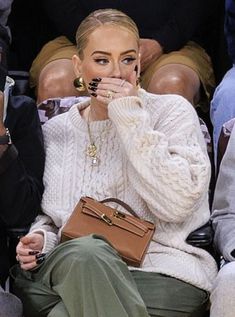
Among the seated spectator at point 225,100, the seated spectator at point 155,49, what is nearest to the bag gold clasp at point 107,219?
the seated spectator at point 225,100

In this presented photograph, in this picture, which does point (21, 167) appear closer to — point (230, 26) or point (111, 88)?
point (111, 88)

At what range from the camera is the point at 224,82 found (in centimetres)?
352

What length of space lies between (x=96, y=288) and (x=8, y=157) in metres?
0.53

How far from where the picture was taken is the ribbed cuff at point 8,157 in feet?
8.86

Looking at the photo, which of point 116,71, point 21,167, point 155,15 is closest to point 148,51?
point 155,15

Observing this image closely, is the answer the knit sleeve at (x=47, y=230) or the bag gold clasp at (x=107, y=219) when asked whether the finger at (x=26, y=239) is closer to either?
the knit sleeve at (x=47, y=230)

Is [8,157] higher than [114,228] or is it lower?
higher

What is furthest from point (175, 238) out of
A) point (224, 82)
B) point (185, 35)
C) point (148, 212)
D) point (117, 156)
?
point (185, 35)

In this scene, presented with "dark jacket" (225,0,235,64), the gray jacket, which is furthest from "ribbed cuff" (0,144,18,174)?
"dark jacket" (225,0,235,64)

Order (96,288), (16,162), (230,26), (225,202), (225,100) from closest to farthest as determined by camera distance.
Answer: (96,288)
(16,162)
(225,202)
(225,100)
(230,26)

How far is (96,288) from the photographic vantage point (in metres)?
2.37

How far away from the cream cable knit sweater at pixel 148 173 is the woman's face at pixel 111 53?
0.11 meters

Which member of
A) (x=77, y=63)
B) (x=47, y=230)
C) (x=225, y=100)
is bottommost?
(x=47, y=230)

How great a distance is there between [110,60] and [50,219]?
511 mm
